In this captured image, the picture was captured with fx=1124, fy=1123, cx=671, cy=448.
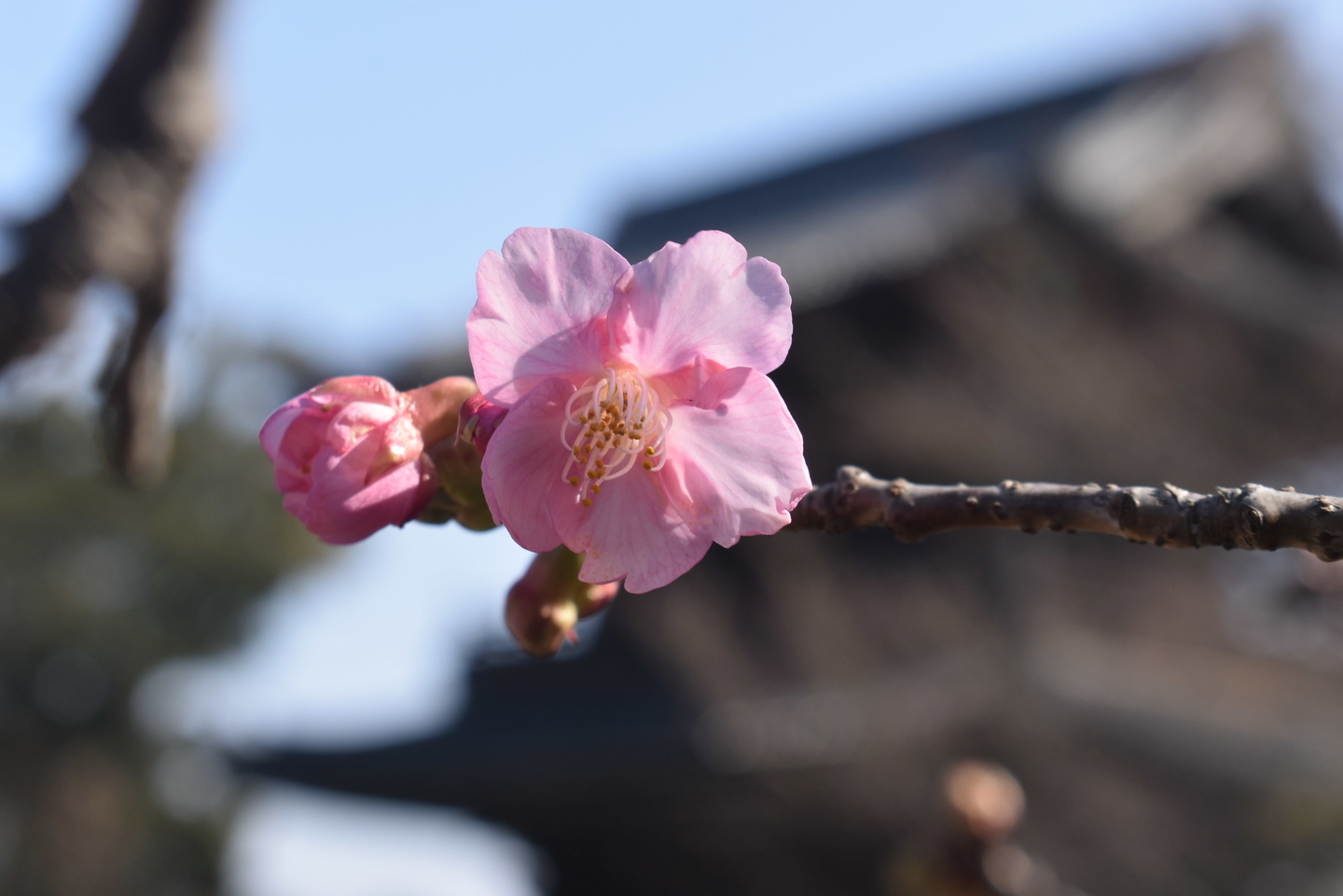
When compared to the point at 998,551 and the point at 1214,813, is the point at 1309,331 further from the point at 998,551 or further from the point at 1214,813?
the point at 1214,813

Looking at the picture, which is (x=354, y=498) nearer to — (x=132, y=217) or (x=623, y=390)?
(x=623, y=390)

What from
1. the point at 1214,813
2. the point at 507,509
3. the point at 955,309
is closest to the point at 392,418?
the point at 507,509

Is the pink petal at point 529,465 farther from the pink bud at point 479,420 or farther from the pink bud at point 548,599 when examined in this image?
the pink bud at point 548,599

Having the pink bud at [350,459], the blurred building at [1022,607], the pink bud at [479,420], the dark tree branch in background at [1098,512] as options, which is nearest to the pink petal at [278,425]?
the pink bud at [350,459]

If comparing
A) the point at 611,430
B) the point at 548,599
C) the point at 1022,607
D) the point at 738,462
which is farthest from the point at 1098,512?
the point at 1022,607

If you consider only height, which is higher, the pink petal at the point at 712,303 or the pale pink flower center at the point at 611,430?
the pink petal at the point at 712,303

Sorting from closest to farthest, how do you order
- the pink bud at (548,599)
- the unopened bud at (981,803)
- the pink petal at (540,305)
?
the pink petal at (540,305) < the pink bud at (548,599) < the unopened bud at (981,803)

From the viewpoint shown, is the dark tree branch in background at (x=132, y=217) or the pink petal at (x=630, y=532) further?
the dark tree branch in background at (x=132, y=217)

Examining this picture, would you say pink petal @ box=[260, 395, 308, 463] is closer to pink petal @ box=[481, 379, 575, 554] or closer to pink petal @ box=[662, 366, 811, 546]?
pink petal @ box=[481, 379, 575, 554]
